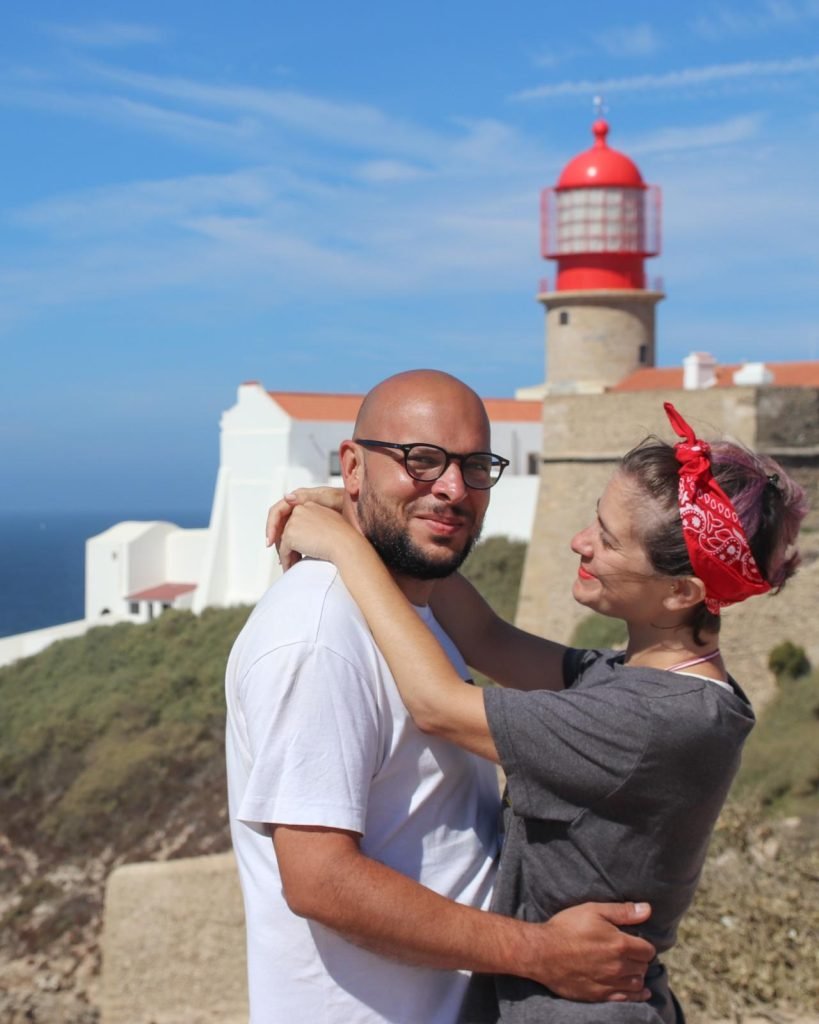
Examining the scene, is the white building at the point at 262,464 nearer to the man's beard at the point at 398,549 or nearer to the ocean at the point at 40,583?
the man's beard at the point at 398,549

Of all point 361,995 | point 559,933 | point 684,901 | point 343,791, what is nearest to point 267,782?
point 343,791

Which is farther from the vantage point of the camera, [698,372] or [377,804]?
[698,372]

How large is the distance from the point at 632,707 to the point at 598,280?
17.9m

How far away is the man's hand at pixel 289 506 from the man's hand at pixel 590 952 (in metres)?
0.69

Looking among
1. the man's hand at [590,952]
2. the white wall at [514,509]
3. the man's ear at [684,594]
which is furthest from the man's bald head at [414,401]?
the white wall at [514,509]

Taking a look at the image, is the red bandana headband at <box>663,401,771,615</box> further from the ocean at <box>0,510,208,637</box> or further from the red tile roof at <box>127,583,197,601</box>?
the ocean at <box>0,510,208,637</box>

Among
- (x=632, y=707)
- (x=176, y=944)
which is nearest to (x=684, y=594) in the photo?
(x=632, y=707)

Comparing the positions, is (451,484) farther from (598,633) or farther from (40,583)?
(40,583)

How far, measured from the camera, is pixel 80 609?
56.2 meters

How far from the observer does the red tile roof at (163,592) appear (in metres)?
21.0

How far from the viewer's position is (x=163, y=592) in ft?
69.9

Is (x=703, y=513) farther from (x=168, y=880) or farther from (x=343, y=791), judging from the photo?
(x=168, y=880)

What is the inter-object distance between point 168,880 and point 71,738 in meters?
7.17

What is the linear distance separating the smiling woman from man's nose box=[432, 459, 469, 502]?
0.14 meters
